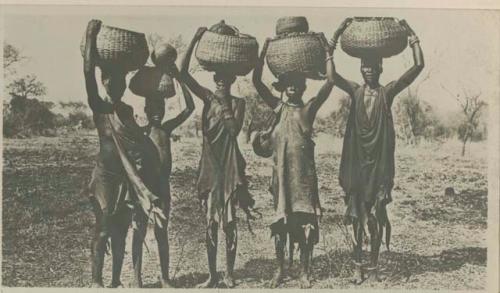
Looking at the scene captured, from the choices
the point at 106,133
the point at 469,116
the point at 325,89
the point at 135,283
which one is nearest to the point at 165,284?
the point at 135,283

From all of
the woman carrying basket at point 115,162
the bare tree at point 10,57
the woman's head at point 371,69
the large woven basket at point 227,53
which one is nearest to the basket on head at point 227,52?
the large woven basket at point 227,53

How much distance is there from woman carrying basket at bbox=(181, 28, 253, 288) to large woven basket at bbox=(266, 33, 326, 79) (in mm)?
190

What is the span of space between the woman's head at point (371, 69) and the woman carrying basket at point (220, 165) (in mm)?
515

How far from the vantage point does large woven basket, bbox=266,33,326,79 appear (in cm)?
412

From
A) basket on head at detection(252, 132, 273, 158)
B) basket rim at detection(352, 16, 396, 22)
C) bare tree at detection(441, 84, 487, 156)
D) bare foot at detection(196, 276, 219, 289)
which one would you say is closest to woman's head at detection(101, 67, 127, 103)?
basket on head at detection(252, 132, 273, 158)

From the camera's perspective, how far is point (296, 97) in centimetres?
416

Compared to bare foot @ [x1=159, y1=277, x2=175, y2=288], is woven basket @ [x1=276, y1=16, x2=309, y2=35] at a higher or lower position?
higher

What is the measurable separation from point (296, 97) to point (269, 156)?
10.5 inches

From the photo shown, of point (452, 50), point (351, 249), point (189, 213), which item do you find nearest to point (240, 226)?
point (189, 213)

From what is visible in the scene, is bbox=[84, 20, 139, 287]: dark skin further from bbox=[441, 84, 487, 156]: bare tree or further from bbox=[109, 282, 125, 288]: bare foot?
bbox=[441, 84, 487, 156]: bare tree

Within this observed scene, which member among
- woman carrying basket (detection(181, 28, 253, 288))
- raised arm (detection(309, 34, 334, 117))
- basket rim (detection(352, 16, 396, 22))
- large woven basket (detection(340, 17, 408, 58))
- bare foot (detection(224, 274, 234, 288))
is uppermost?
basket rim (detection(352, 16, 396, 22))

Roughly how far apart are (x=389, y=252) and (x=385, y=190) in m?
0.26

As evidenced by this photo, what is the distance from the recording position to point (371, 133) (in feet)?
13.6

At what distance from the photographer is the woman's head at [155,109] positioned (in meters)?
4.14
